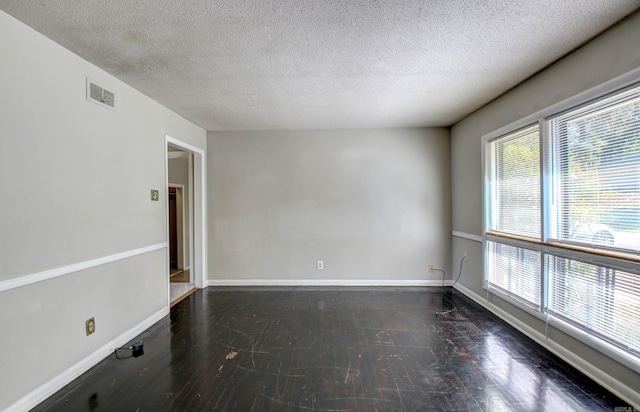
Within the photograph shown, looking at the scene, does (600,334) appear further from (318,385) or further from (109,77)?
(109,77)

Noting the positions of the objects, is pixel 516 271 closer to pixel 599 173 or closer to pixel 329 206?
pixel 599 173

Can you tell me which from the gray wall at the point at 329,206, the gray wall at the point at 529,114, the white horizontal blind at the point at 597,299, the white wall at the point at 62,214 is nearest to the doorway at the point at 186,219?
the gray wall at the point at 329,206

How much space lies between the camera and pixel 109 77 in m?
2.47

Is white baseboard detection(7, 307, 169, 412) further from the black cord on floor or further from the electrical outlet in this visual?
the black cord on floor

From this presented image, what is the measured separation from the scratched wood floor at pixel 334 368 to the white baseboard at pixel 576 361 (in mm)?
59

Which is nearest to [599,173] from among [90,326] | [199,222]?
[90,326]

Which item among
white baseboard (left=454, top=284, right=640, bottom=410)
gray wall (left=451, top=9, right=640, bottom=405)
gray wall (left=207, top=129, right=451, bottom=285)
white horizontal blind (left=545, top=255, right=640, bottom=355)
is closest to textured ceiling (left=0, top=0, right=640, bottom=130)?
gray wall (left=451, top=9, right=640, bottom=405)

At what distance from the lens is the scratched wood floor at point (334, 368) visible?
1.81 metres

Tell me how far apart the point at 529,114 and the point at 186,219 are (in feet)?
17.9

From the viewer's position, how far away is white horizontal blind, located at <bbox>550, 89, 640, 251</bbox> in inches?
71.4

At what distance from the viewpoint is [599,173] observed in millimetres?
2018

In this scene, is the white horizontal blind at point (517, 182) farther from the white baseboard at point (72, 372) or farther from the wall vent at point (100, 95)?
the white baseboard at point (72, 372)

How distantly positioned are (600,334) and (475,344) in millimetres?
896

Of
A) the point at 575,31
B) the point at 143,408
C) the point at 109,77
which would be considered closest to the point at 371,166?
the point at 575,31
